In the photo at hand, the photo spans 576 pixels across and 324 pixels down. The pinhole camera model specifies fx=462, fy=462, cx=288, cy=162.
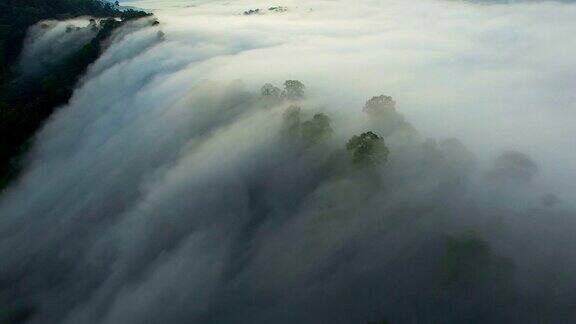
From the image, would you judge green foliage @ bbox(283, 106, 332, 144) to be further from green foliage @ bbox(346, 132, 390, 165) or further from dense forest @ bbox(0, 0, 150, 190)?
dense forest @ bbox(0, 0, 150, 190)

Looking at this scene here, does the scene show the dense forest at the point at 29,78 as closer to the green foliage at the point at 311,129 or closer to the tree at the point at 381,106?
the green foliage at the point at 311,129

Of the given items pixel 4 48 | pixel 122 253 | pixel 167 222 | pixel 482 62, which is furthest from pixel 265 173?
pixel 4 48

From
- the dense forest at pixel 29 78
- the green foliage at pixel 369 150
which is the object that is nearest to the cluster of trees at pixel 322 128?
the green foliage at pixel 369 150

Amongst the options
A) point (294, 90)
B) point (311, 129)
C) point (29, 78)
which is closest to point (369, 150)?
point (311, 129)

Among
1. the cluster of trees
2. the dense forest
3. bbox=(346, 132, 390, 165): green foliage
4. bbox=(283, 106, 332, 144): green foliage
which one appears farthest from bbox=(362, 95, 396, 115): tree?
the dense forest

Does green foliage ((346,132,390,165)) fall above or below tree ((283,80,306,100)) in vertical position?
above

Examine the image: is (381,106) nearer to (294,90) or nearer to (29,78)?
(294,90)
